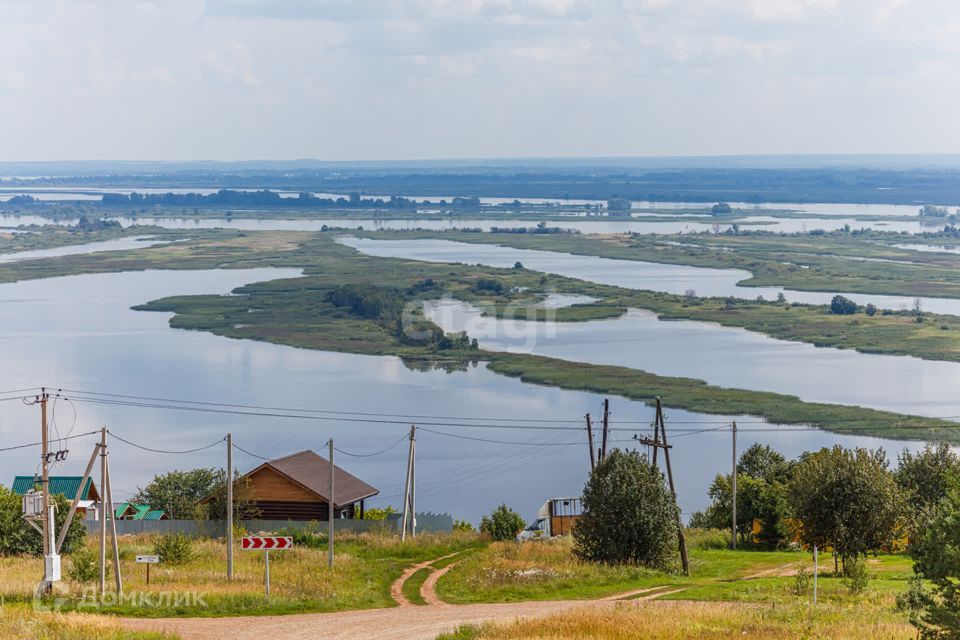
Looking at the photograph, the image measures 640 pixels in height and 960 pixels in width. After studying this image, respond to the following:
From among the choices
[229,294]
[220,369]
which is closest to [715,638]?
[220,369]

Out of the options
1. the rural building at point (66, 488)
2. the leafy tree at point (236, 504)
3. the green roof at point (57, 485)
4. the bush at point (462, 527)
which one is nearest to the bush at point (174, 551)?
the leafy tree at point (236, 504)

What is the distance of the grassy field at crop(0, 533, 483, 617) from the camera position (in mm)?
15148

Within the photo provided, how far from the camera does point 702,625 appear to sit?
1262 cm

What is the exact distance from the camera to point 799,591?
15.8 m

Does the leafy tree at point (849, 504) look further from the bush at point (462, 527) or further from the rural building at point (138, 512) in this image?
the rural building at point (138, 512)

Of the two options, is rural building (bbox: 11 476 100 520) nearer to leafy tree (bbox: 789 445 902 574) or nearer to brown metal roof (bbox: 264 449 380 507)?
brown metal roof (bbox: 264 449 380 507)

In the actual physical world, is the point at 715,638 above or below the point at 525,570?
above

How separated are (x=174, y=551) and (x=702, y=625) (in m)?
9.55

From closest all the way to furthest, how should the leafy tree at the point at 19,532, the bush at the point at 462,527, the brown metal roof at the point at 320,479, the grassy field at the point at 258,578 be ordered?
the grassy field at the point at 258,578 < the leafy tree at the point at 19,532 < the brown metal roof at the point at 320,479 < the bush at the point at 462,527

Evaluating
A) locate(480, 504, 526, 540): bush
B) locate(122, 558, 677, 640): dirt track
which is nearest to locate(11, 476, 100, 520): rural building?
locate(480, 504, 526, 540): bush

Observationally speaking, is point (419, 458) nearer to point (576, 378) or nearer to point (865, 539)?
point (576, 378)

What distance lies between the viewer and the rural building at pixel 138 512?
25.9 meters

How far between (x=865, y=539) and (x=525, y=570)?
16.3 ft

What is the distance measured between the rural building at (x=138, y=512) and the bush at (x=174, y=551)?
6.42 m
